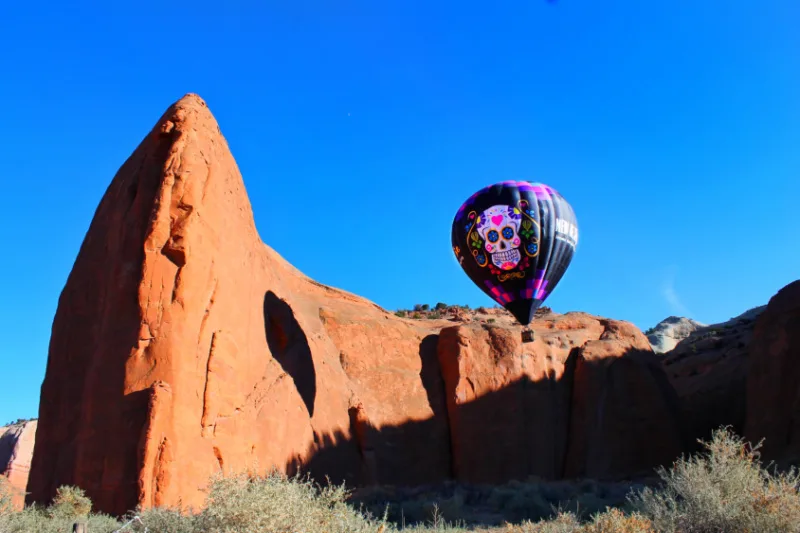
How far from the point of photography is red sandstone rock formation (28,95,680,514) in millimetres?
11891

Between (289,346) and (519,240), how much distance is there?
9.79m

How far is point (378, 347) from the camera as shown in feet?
75.5

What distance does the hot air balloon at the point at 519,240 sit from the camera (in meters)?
24.2

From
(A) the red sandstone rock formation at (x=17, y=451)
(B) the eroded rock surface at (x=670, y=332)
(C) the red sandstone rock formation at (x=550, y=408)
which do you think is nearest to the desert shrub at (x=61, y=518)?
(C) the red sandstone rock formation at (x=550, y=408)

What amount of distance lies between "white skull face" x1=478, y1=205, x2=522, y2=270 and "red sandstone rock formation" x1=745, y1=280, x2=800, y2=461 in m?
8.04

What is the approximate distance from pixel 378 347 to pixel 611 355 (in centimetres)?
Answer: 857

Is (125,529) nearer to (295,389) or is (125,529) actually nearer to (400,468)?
(295,389)

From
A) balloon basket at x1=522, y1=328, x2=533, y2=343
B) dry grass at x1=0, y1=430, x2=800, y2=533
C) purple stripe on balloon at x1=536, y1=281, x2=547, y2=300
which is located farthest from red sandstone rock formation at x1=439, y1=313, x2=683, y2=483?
dry grass at x1=0, y1=430, x2=800, y2=533

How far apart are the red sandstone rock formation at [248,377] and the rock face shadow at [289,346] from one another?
5 centimetres

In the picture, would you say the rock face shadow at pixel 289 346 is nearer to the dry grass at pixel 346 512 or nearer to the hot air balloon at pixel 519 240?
the dry grass at pixel 346 512

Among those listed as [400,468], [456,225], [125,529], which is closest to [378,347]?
[400,468]

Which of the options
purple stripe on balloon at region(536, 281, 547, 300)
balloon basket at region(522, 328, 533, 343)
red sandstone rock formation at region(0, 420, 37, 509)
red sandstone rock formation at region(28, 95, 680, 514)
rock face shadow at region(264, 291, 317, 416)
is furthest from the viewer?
red sandstone rock formation at region(0, 420, 37, 509)

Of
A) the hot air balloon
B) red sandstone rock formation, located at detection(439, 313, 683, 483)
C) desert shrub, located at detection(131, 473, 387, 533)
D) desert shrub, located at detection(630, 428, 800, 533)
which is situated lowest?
desert shrub, located at detection(630, 428, 800, 533)

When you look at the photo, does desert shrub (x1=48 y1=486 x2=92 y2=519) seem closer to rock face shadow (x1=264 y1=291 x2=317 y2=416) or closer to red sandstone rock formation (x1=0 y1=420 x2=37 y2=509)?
rock face shadow (x1=264 y1=291 x2=317 y2=416)
